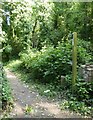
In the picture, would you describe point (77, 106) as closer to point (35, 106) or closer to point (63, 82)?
point (35, 106)

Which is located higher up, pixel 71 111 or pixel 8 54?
pixel 8 54

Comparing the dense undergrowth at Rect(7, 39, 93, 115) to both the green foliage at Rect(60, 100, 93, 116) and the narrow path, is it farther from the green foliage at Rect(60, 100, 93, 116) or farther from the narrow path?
the narrow path

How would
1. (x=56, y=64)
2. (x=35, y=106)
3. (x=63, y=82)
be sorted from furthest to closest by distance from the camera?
1. (x=56, y=64)
2. (x=63, y=82)
3. (x=35, y=106)

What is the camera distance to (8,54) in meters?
16.3

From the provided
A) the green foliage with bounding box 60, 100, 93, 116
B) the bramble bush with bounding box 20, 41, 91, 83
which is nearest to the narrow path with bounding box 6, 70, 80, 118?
the green foliage with bounding box 60, 100, 93, 116

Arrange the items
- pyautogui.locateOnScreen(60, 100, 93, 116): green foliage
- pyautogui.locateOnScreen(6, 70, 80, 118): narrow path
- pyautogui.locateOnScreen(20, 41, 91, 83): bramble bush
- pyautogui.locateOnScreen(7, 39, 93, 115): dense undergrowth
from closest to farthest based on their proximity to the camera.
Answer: pyautogui.locateOnScreen(6, 70, 80, 118): narrow path → pyautogui.locateOnScreen(60, 100, 93, 116): green foliage → pyautogui.locateOnScreen(7, 39, 93, 115): dense undergrowth → pyautogui.locateOnScreen(20, 41, 91, 83): bramble bush

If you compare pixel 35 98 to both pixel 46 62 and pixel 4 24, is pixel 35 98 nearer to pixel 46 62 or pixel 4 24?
pixel 46 62

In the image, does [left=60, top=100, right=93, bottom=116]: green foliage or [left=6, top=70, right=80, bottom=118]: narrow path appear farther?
[left=60, top=100, right=93, bottom=116]: green foliage

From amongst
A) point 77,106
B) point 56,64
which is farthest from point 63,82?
point 77,106

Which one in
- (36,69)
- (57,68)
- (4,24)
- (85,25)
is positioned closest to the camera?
(57,68)

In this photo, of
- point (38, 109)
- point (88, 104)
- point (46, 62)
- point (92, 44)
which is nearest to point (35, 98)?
point (38, 109)

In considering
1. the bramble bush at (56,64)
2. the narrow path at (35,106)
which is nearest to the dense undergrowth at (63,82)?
the bramble bush at (56,64)

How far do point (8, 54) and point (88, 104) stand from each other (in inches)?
423

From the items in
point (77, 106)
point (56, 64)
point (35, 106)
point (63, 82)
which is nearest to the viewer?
point (77, 106)
